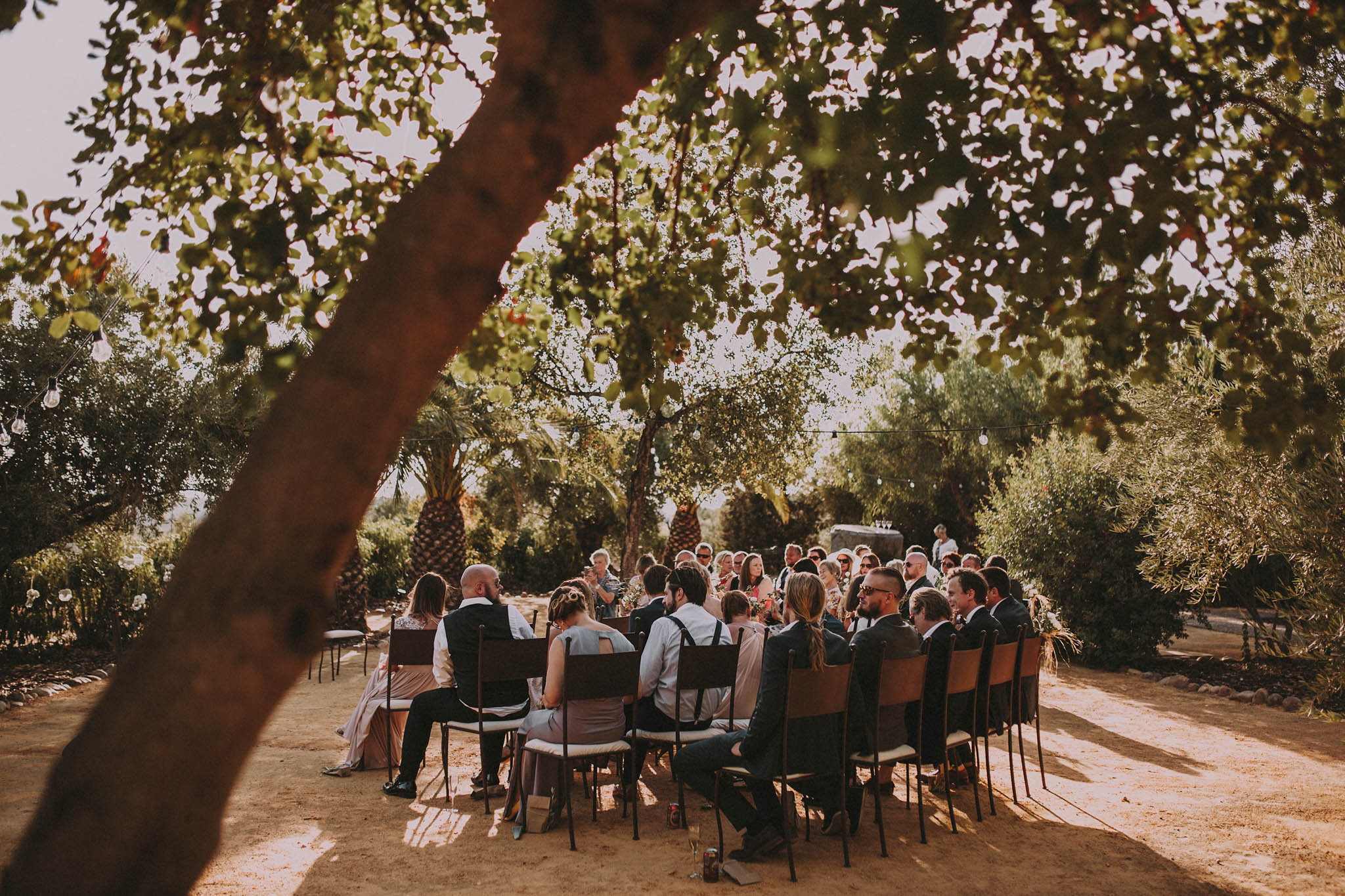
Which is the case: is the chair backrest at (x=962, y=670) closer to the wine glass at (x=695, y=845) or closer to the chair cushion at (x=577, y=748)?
the wine glass at (x=695, y=845)

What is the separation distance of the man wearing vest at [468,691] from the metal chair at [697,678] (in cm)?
112

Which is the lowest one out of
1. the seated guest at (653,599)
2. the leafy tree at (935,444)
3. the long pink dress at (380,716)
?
the long pink dress at (380,716)

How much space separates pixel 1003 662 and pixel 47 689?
36.4ft

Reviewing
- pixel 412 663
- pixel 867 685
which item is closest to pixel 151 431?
pixel 412 663

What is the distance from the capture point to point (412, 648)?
7.16 metres

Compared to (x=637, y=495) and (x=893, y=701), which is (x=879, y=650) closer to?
(x=893, y=701)

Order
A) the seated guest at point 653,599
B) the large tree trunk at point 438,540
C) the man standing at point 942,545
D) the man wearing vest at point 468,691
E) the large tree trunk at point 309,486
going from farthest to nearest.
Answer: the large tree trunk at point 438,540 < the man standing at point 942,545 < the seated guest at point 653,599 < the man wearing vest at point 468,691 < the large tree trunk at point 309,486

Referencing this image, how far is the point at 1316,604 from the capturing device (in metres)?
8.66

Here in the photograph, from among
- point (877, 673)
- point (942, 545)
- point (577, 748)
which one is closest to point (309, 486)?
point (577, 748)

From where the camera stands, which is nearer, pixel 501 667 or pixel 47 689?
pixel 501 667

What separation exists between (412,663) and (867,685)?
361cm

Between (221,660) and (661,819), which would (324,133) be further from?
(661,819)

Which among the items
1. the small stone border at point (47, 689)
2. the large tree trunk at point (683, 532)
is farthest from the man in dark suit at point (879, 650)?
the large tree trunk at point (683, 532)

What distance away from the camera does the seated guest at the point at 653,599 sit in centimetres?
755
